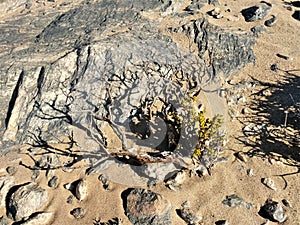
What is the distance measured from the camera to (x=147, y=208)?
430 inches

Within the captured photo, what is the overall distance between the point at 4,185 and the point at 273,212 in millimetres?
8434

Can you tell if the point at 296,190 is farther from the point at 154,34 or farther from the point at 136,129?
the point at 154,34

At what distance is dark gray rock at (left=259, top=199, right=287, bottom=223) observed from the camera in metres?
10.5

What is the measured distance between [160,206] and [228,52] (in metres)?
7.52

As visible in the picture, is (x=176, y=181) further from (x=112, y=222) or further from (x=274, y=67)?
(x=274, y=67)

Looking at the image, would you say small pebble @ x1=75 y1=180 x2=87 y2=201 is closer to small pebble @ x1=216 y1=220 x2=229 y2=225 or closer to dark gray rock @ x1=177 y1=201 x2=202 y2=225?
dark gray rock @ x1=177 y1=201 x2=202 y2=225

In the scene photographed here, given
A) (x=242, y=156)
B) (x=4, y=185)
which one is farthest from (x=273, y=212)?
(x=4, y=185)

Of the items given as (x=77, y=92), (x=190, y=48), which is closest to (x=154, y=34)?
(x=190, y=48)

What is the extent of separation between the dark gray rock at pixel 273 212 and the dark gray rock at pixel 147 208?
2.73m

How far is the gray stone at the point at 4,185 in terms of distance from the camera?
1198cm

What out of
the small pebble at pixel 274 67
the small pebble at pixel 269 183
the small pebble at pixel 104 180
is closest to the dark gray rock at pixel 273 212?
the small pebble at pixel 269 183

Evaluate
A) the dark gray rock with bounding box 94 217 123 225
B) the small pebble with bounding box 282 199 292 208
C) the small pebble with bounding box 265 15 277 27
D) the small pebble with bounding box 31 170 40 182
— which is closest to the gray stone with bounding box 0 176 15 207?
the small pebble with bounding box 31 170 40 182

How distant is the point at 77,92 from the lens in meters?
14.0

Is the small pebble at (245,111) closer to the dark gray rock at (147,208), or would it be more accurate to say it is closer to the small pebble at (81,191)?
the dark gray rock at (147,208)
